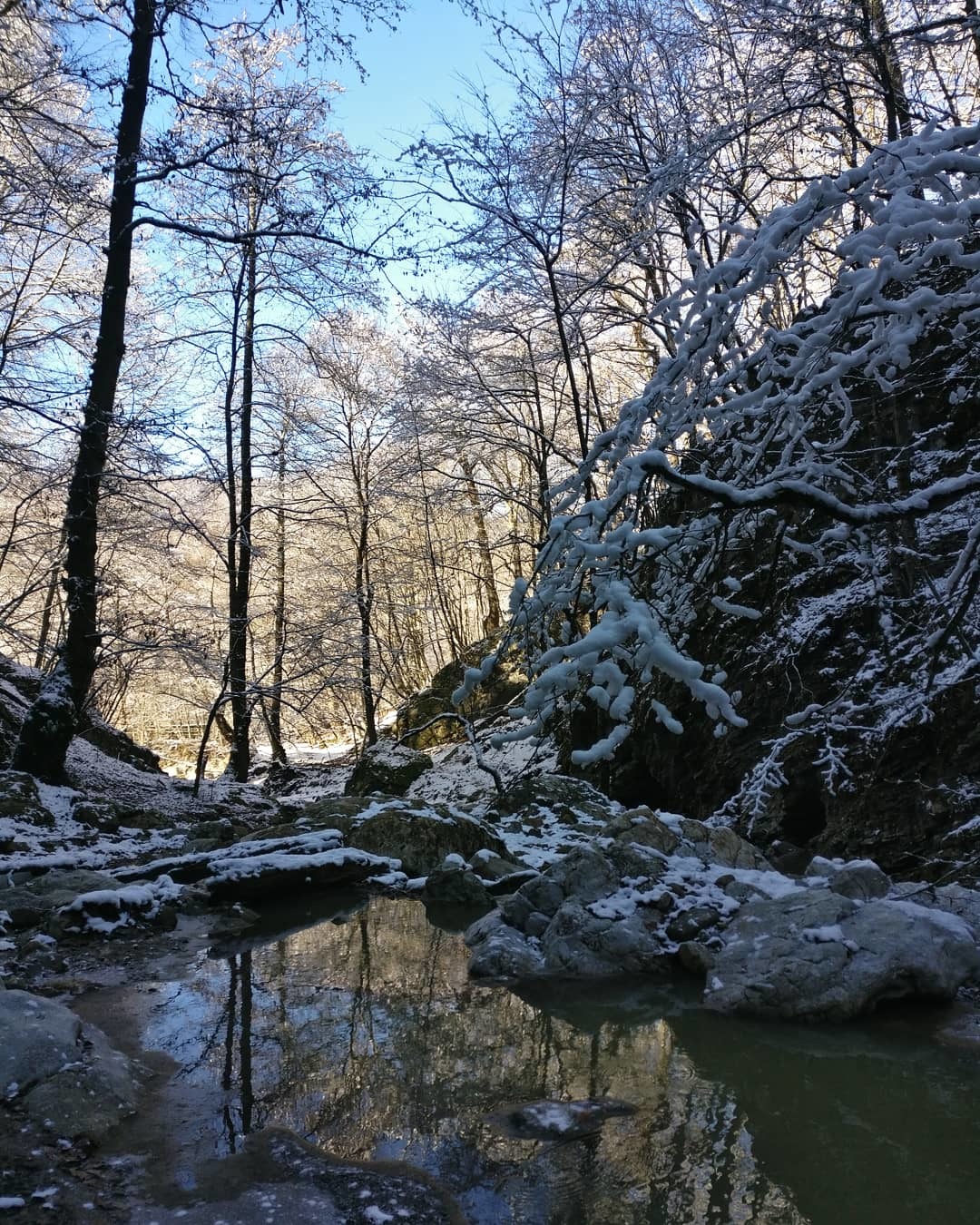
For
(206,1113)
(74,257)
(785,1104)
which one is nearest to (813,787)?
(785,1104)

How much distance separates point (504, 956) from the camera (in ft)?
15.8

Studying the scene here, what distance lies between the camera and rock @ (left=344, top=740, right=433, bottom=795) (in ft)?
42.1

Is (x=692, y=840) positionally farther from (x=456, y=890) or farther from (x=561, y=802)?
(x=561, y=802)

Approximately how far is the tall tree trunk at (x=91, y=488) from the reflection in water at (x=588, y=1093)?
14.1 feet

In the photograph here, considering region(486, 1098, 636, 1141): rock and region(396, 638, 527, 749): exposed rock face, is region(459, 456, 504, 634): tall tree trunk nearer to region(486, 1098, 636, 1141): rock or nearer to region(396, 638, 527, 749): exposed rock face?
region(396, 638, 527, 749): exposed rock face

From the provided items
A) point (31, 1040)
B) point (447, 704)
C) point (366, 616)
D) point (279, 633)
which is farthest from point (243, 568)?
point (31, 1040)

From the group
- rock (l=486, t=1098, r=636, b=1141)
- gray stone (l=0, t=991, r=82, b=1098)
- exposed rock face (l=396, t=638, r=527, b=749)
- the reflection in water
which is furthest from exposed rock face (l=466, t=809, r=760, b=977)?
exposed rock face (l=396, t=638, r=527, b=749)

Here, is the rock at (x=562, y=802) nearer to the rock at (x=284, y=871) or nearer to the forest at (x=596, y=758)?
the forest at (x=596, y=758)

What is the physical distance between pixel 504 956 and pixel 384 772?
8353 millimetres

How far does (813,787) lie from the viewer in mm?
6770

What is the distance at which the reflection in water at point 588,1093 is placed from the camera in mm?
2480

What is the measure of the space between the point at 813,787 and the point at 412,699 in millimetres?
10547

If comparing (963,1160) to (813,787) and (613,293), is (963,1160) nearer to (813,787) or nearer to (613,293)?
(813,787)

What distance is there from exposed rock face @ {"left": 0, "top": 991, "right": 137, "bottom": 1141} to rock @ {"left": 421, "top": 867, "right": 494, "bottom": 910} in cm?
345
